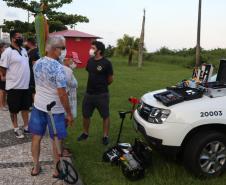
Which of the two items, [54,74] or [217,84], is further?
[217,84]

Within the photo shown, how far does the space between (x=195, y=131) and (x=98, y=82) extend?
2104 mm

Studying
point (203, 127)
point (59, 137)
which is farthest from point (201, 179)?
point (59, 137)

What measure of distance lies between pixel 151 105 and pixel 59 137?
4.23ft

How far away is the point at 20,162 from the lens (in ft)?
18.2

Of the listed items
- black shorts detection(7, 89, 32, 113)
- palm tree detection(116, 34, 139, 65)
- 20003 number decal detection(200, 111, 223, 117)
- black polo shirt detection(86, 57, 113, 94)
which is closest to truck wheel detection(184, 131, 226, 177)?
20003 number decal detection(200, 111, 223, 117)

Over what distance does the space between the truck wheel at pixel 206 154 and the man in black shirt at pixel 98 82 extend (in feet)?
6.65

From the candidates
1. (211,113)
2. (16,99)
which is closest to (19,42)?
(16,99)

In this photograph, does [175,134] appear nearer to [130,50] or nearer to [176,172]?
[176,172]

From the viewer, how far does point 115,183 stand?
4824mm

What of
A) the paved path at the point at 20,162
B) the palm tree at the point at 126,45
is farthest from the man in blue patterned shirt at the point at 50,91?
the palm tree at the point at 126,45

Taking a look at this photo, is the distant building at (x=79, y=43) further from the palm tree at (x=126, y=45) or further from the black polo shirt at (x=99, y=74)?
the black polo shirt at (x=99, y=74)

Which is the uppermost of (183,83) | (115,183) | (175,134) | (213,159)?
(183,83)

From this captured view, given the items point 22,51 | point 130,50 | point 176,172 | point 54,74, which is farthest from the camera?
point 130,50

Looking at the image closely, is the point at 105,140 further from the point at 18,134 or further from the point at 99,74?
the point at 18,134
